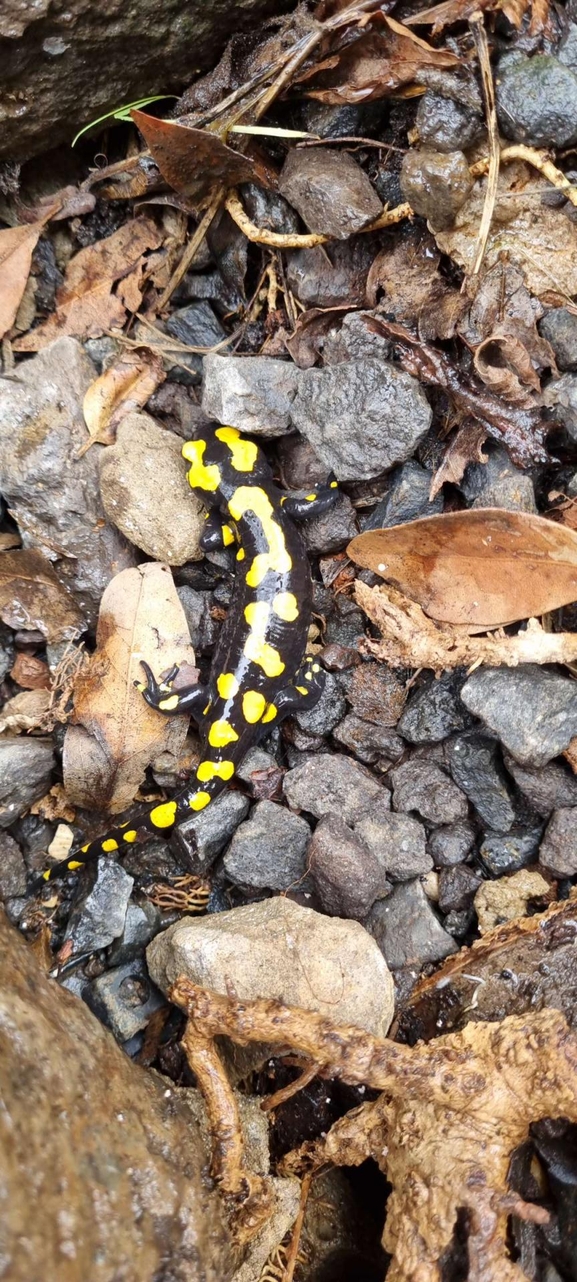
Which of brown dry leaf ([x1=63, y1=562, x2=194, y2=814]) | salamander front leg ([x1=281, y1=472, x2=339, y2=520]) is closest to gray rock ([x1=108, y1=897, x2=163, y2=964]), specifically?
brown dry leaf ([x1=63, y1=562, x2=194, y2=814])

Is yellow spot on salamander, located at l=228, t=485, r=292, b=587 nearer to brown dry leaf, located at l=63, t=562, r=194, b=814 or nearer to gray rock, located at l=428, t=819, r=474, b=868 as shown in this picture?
brown dry leaf, located at l=63, t=562, r=194, b=814

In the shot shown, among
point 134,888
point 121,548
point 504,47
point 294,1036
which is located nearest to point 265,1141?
point 294,1036

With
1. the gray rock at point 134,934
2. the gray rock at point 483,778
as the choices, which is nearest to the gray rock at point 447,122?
the gray rock at point 483,778

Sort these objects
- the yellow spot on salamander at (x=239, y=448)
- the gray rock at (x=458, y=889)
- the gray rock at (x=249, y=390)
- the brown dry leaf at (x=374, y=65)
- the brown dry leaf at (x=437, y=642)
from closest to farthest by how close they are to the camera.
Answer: the brown dry leaf at (x=374, y=65) < the brown dry leaf at (x=437, y=642) < the gray rock at (x=458, y=889) < the gray rock at (x=249, y=390) < the yellow spot on salamander at (x=239, y=448)

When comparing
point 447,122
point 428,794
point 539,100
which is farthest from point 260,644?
point 539,100

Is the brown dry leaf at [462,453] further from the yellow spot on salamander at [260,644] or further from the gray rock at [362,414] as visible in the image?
the yellow spot on salamander at [260,644]

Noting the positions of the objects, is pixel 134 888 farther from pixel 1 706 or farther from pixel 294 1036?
pixel 294 1036
